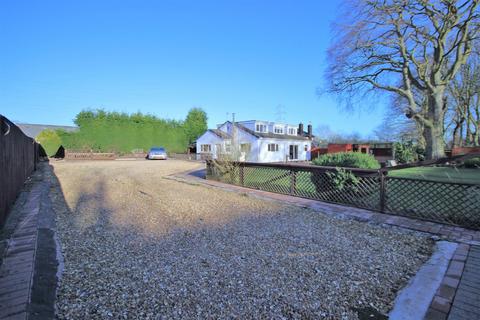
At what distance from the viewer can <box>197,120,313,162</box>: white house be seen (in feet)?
73.8

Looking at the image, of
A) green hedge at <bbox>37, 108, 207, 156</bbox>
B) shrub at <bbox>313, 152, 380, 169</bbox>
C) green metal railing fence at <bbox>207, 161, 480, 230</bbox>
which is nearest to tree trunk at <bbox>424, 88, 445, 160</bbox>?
green metal railing fence at <bbox>207, 161, 480, 230</bbox>

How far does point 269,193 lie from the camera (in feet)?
23.2

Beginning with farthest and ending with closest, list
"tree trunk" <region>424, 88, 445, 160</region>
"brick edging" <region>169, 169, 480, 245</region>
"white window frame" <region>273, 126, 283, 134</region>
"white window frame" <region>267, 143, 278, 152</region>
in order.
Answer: "white window frame" <region>273, 126, 283, 134</region>, "white window frame" <region>267, 143, 278, 152</region>, "tree trunk" <region>424, 88, 445, 160</region>, "brick edging" <region>169, 169, 480, 245</region>

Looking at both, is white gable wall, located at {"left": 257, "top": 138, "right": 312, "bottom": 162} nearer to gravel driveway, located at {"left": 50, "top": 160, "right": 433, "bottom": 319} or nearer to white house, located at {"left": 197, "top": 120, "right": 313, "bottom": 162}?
white house, located at {"left": 197, "top": 120, "right": 313, "bottom": 162}

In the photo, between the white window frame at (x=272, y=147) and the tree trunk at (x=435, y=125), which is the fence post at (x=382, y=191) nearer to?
the tree trunk at (x=435, y=125)

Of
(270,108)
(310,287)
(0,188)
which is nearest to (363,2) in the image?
(310,287)

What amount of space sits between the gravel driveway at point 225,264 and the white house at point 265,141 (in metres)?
15.9

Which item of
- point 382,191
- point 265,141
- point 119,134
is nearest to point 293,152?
point 265,141

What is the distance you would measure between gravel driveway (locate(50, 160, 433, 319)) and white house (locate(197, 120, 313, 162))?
52.3 ft

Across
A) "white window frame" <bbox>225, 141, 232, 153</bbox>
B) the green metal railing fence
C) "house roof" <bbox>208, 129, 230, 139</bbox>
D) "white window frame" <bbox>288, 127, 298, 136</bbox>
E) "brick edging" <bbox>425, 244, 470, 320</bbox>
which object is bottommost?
"brick edging" <bbox>425, 244, 470, 320</bbox>

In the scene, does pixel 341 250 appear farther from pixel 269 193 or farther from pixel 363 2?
pixel 363 2

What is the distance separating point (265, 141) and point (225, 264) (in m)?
20.7

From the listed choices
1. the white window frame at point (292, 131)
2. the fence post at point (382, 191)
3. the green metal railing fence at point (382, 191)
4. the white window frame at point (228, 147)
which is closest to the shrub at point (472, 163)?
the green metal railing fence at point (382, 191)

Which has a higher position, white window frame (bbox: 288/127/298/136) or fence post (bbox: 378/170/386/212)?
white window frame (bbox: 288/127/298/136)
